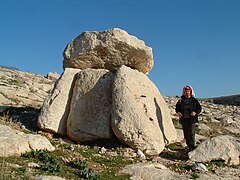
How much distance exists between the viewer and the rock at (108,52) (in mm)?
17281

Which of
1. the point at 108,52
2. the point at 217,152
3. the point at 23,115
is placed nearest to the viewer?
the point at 217,152

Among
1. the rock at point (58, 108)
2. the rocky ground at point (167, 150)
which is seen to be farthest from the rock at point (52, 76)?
the rock at point (58, 108)

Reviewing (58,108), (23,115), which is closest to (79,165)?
(58,108)

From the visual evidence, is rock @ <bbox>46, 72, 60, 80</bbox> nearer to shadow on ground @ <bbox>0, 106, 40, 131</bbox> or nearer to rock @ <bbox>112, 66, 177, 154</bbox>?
shadow on ground @ <bbox>0, 106, 40, 131</bbox>

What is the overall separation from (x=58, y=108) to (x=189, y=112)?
20.1 feet

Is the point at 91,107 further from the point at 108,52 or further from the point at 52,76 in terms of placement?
the point at 52,76

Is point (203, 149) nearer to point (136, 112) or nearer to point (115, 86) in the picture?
point (136, 112)

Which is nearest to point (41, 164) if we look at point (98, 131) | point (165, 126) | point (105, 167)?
point (105, 167)

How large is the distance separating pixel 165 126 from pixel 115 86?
320cm

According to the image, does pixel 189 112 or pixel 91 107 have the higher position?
pixel 91 107

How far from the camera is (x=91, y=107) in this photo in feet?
53.1

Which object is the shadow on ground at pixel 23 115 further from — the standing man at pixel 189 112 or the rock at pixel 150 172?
the standing man at pixel 189 112

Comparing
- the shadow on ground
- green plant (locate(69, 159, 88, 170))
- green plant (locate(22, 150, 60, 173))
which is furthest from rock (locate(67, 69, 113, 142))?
green plant (locate(69, 159, 88, 170))

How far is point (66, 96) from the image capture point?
16.8m
